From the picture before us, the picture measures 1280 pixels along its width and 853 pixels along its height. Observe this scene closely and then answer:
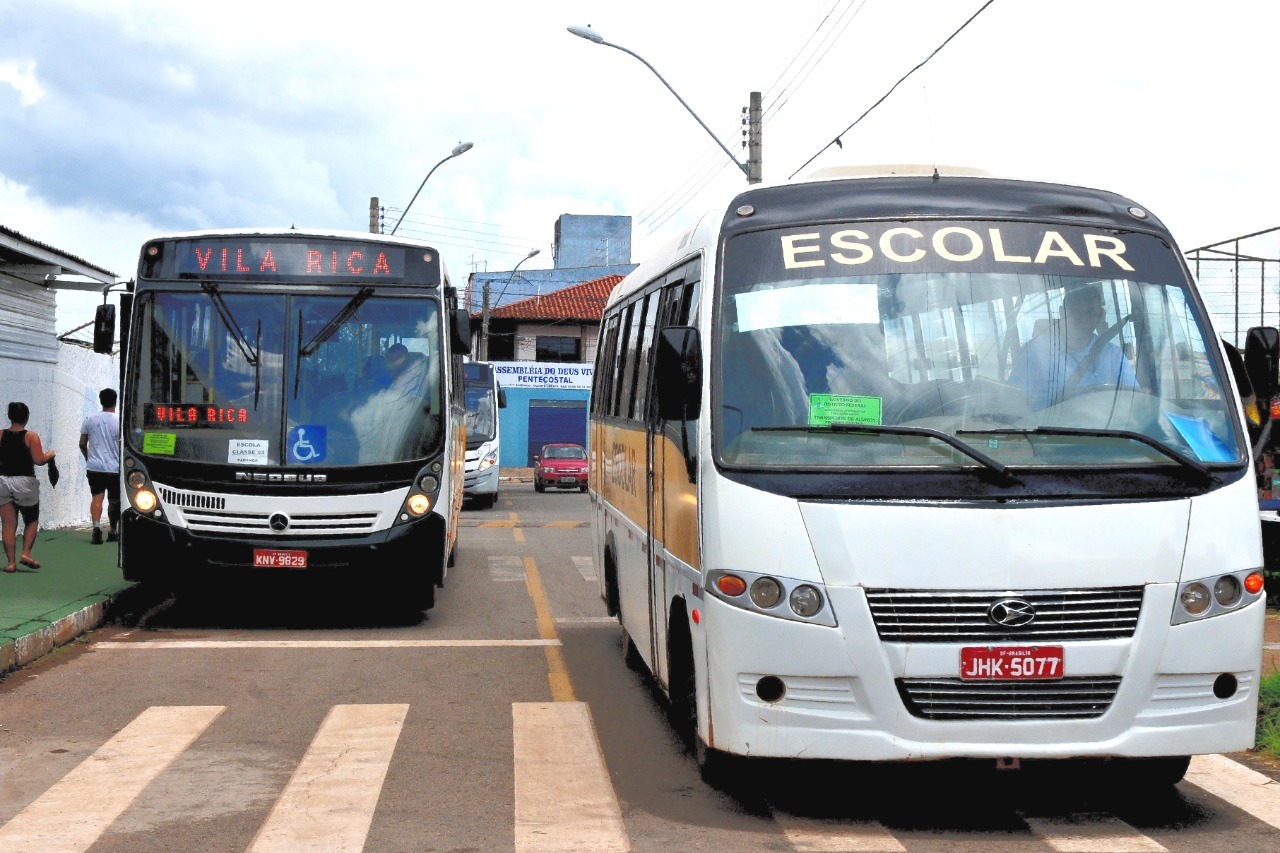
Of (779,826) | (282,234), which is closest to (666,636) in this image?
(779,826)

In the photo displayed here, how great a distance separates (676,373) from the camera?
21.2 feet

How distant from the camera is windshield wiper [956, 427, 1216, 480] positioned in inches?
244

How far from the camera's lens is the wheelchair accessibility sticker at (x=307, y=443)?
11852mm

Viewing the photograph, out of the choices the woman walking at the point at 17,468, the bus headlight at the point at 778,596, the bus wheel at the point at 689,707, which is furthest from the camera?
the woman walking at the point at 17,468

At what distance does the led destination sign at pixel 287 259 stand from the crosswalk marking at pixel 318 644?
286cm

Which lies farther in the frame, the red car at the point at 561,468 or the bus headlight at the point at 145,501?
the red car at the point at 561,468

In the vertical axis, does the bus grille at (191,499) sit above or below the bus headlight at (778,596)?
above

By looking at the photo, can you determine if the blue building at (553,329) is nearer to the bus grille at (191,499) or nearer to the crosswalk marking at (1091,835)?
the bus grille at (191,499)

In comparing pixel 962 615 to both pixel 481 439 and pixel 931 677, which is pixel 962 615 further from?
pixel 481 439

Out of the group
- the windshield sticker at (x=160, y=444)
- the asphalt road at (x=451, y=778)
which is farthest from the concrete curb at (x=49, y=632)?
the windshield sticker at (x=160, y=444)

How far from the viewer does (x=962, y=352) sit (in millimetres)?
6391

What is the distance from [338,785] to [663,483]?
6.85 ft

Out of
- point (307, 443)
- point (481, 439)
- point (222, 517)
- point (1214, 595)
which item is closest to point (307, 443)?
point (307, 443)

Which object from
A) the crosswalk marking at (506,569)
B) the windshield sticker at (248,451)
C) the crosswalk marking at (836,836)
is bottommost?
the crosswalk marking at (836,836)
